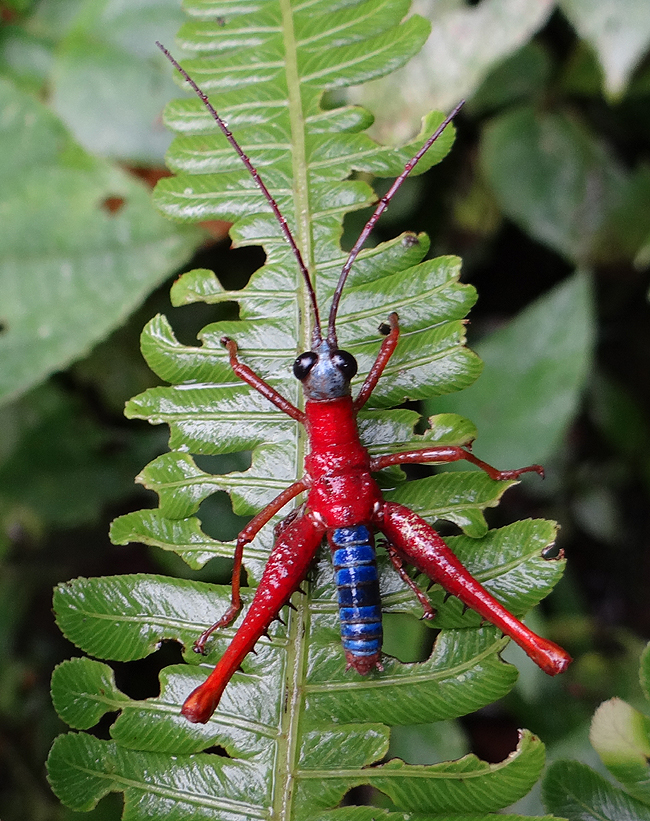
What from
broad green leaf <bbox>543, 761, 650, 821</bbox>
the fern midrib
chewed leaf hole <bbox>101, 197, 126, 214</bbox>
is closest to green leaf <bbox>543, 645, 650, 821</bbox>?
broad green leaf <bbox>543, 761, 650, 821</bbox>

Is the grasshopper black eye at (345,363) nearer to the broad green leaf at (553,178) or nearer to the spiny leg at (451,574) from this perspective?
the spiny leg at (451,574)

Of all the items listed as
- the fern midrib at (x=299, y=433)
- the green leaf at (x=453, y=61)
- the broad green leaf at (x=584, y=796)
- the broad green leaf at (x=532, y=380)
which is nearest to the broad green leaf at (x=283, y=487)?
the fern midrib at (x=299, y=433)

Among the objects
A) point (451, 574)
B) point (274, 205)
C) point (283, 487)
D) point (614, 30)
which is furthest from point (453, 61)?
point (451, 574)

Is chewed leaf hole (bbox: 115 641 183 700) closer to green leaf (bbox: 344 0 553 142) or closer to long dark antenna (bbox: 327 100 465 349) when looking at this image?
long dark antenna (bbox: 327 100 465 349)

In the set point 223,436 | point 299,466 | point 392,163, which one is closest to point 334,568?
point 299,466

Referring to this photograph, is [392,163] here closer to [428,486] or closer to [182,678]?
[428,486]
